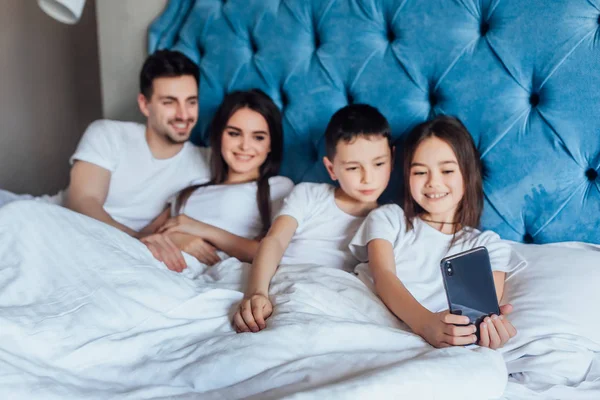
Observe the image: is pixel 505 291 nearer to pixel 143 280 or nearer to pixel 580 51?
pixel 580 51

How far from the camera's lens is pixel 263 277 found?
1.05 m

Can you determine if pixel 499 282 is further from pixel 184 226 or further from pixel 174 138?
pixel 174 138

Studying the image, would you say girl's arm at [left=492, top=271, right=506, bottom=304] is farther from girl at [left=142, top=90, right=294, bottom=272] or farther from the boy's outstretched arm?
girl at [left=142, top=90, right=294, bottom=272]

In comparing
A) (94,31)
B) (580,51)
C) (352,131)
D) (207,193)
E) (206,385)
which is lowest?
(206,385)

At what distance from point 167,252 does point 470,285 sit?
0.68 meters

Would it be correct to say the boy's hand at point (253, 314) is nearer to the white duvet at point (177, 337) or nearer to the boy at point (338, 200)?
the white duvet at point (177, 337)

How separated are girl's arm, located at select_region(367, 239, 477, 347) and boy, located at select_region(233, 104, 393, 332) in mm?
153

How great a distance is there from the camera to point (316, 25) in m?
1.43

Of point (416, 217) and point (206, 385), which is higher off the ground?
point (416, 217)

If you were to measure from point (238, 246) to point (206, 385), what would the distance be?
2.17 ft

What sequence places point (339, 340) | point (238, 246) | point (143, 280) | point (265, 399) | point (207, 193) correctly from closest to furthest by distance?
point (265, 399) → point (339, 340) → point (143, 280) → point (238, 246) → point (207, 193)

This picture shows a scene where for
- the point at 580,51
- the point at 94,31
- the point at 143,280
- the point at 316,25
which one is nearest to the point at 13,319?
→ the point at 143,280

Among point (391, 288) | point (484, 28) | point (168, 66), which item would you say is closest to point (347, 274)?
point (391, 288)

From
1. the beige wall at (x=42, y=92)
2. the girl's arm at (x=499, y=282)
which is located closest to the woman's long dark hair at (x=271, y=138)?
the girl's arm at (x=499, y=282)
